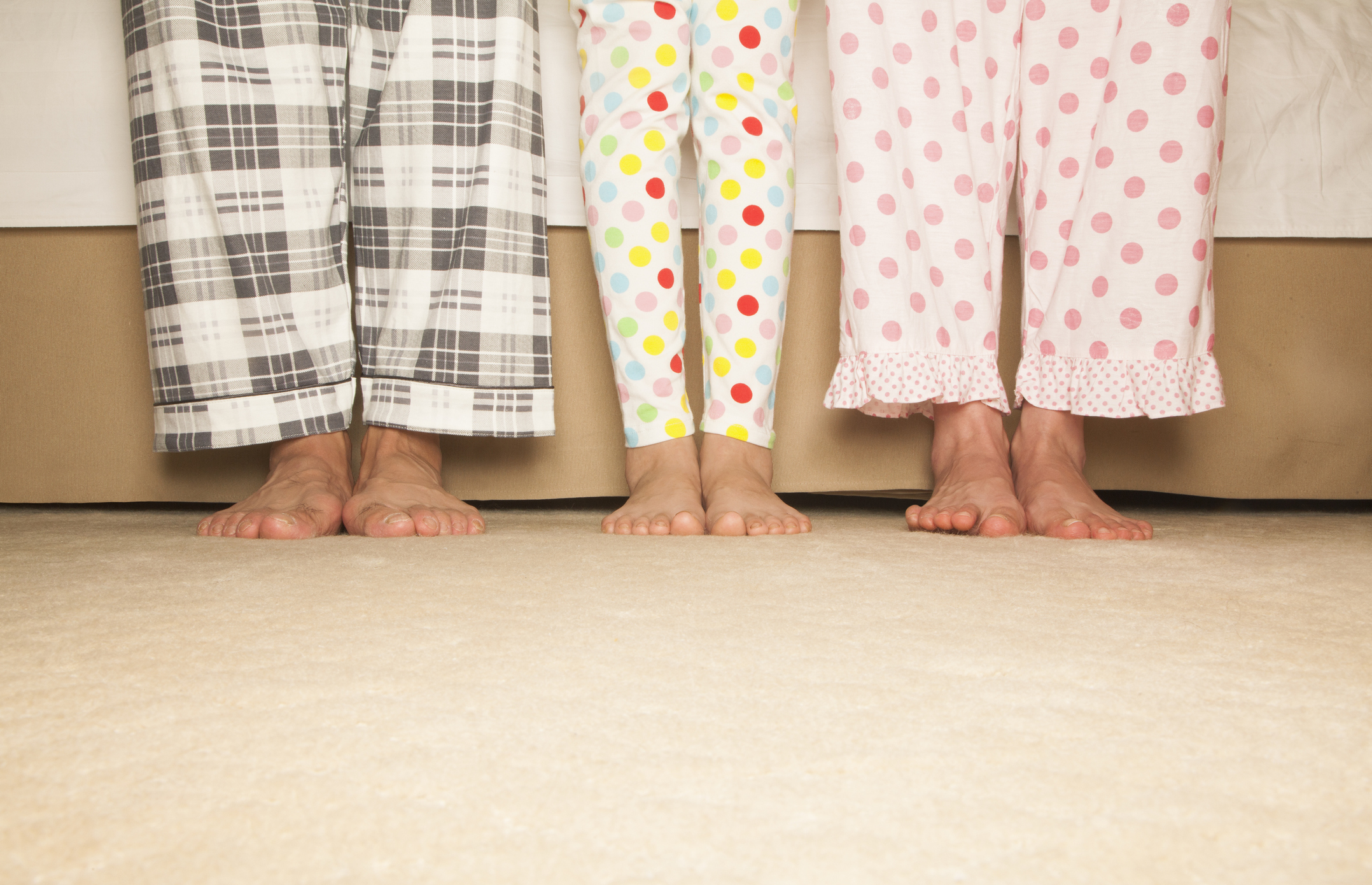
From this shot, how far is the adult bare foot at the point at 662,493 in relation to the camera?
904mm

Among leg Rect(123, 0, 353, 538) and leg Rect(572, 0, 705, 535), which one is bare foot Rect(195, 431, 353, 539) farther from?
leg Rect(572, 0, 705, 535)

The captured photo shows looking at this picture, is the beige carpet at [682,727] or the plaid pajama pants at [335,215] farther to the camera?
the plaid pajama pants at [335,215]

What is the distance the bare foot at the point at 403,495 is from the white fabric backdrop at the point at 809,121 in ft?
1.02

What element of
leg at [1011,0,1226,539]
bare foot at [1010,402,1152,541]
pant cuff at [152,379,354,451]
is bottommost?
bare foot at [1010,402,1152,541]

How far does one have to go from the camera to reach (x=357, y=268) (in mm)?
1005

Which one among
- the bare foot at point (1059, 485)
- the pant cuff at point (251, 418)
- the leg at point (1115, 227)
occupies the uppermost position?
the leg at point (1115, 227)

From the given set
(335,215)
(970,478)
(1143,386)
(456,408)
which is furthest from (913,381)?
(335,215)

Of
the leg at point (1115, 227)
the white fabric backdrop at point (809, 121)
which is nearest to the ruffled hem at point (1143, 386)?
the leg at point (1115, 227)

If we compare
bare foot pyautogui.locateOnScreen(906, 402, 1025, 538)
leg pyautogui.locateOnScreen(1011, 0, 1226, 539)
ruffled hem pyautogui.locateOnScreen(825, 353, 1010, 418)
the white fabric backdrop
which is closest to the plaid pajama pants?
the white fabric backdrop

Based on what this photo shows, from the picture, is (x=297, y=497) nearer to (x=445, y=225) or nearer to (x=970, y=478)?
(x=445, y=225)

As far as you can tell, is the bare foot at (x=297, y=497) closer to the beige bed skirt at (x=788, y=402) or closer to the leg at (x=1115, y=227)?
the beige bed skirt at (x=788, y=402)

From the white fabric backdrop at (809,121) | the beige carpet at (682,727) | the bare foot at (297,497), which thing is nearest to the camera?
the beige carpet at (682,727)

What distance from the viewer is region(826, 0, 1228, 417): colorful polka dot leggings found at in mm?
945

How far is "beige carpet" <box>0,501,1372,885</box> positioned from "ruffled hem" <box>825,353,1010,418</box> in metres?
0.34
